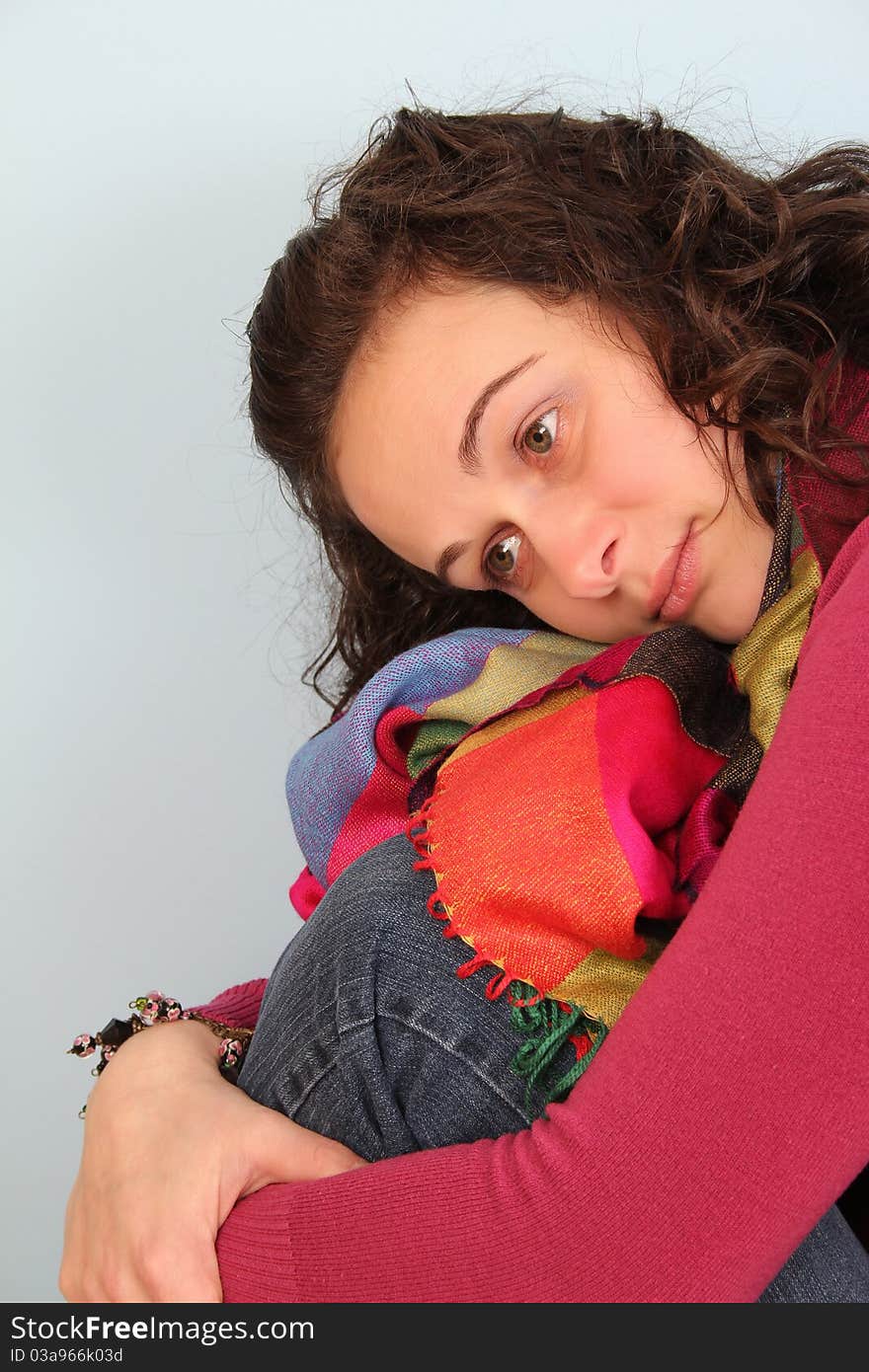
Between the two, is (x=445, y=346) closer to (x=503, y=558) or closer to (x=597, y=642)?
(x=503, y=558)

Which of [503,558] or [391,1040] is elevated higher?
[503,558]

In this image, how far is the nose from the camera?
1.25 m

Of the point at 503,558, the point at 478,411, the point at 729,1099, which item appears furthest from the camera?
the point at 503,558

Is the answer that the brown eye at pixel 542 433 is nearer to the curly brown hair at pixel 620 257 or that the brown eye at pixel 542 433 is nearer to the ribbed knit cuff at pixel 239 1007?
the curly brown hair at pixel 620 257

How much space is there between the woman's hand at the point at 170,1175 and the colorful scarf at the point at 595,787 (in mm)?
→ 201

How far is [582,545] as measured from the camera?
4.13 ft

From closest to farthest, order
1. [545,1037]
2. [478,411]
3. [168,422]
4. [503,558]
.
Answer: [545,1037] < [478,411] < [503,558] < [168,422]

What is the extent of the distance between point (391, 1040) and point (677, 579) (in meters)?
0.51

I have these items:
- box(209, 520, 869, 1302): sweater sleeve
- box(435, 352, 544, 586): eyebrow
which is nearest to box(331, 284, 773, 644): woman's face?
box(435, 352, 544, 586): eyebrow

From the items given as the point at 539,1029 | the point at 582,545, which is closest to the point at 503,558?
the point at 582,545

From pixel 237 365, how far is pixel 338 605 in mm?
346

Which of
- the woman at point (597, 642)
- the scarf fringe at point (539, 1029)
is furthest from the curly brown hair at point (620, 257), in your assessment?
the scarf fringe at point (539, 1029)

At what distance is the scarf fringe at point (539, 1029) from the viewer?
3.25 ft

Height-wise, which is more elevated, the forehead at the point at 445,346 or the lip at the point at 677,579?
the forehead at the point at 445,346
